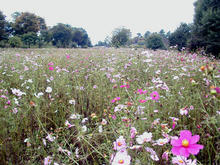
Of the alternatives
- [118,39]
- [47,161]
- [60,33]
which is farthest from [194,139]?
[60,33]

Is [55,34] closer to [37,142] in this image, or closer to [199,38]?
[199,38]

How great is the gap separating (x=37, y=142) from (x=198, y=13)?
35.1ft

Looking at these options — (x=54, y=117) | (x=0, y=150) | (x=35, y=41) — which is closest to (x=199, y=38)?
(x=54, y=117)

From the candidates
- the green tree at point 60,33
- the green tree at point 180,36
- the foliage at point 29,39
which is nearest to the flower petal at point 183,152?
the green tree at point 180,36

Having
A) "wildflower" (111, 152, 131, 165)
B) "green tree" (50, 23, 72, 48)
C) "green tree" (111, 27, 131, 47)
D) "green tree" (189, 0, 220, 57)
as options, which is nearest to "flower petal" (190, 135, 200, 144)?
"wildflower" (111, 152, 131, 165)

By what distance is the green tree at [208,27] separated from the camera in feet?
25.2

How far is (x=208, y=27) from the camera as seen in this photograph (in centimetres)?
801

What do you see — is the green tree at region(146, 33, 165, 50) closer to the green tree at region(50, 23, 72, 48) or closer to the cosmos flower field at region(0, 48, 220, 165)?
the cosmos flower field at region(0, 48, 220, 165)

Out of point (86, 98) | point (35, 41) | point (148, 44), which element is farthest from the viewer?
point (35, 41)

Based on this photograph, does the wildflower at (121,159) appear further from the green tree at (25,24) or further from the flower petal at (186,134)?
the green tree at (25,24)

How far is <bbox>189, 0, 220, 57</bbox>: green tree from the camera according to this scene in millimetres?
7688

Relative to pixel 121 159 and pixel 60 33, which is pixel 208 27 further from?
pixel 60 33

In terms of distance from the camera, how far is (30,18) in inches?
1006

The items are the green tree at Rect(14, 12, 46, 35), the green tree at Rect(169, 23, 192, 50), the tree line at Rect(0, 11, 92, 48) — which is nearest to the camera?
the green tree at Rect(169, 23, 192, 50)
